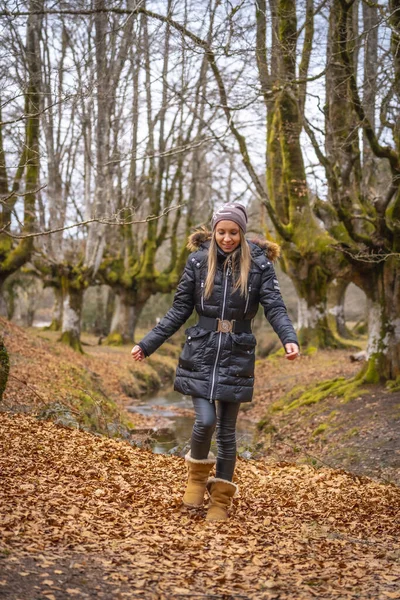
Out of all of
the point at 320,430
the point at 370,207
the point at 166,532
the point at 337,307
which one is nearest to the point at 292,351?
the point at 166,532

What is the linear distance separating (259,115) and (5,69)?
1150 centimetres

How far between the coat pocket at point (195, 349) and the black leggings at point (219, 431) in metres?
0.30

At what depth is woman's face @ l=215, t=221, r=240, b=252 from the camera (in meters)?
5.44

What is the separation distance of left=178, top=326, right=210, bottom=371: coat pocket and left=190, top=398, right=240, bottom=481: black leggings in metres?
0.30

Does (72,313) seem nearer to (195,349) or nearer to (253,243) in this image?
(253,243)

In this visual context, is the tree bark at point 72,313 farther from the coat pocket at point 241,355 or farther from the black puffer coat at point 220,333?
the coat pocket at point 241,355

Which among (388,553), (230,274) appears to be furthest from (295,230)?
(388,553)

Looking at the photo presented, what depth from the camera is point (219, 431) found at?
17.9 ft

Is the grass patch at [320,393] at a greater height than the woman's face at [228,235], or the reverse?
the woman's face at [228,235]

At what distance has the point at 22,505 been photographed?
15.8 ft

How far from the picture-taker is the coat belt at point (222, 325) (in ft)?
17.4

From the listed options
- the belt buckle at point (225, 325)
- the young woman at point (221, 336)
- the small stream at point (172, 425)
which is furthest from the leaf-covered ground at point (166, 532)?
the small stream at point (172, 425)

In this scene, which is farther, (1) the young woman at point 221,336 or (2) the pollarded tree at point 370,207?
(2) the pollarded tree at point 370,207

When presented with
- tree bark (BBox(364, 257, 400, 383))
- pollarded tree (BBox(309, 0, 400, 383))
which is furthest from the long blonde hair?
tree bark (BBox(364, 257, 400, 383))
